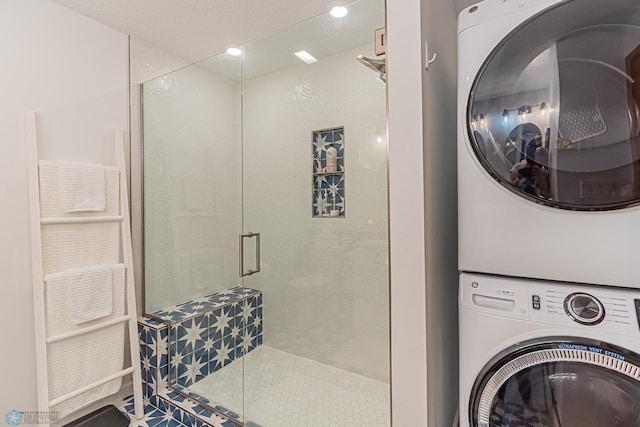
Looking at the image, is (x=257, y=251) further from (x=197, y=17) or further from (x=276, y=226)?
(x=197, y=17)

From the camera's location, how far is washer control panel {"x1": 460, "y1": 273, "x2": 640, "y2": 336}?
738mm

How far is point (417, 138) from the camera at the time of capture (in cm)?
96

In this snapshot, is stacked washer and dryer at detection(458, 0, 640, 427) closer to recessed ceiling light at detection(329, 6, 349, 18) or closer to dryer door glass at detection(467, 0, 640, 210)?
dryer door glass at detection(467, 0, 640, 210)

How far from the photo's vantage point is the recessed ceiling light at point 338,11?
1.63 meters

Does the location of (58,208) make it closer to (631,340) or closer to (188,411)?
(188,411)

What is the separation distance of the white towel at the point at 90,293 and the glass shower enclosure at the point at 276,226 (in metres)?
0.41

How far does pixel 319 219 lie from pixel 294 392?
3.52 ft

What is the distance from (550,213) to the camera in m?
0.83

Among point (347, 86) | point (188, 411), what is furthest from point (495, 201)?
point (188, 411)

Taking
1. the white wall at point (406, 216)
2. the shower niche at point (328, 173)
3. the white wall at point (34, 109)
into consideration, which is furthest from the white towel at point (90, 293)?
the white wall at point (406, 216)

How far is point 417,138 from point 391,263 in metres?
0.42

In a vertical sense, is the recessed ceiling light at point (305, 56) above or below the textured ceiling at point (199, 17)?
below

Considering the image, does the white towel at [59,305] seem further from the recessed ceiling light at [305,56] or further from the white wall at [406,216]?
the recessed ceiling light at [305,56]

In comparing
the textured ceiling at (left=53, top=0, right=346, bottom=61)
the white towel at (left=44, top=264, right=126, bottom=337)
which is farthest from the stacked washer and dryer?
the white towel at (left=44, top=264, right=126, bottom=337)
